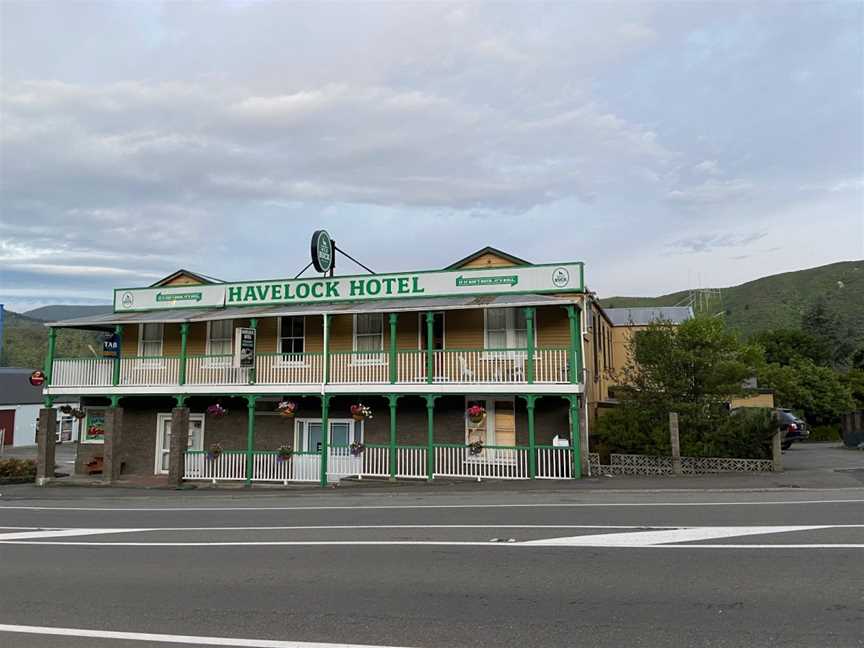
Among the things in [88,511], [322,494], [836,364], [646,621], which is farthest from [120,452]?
[836,364]

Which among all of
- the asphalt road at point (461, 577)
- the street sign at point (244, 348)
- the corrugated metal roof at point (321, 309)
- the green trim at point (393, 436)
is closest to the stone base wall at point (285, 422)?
the green trim at point (393, 436)

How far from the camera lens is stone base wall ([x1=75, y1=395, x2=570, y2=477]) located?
780 inches

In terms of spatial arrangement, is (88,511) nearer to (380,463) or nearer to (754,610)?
(380,463)

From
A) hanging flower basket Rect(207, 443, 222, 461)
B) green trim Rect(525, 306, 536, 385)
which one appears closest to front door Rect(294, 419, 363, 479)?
hanging flower basket Rect(207, 443, 222, 461)

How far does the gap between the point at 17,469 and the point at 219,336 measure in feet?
27.6

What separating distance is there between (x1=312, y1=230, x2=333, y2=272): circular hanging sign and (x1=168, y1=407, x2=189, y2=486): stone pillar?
7.23 m

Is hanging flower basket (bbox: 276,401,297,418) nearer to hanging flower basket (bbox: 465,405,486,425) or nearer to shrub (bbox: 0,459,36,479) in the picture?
hanging flower basket (bbox: 465,405,486,425)

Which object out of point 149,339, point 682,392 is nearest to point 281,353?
point 149,339

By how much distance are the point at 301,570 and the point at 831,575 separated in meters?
5.89

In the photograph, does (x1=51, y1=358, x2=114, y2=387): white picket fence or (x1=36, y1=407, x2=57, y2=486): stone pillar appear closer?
(x1=36, y1=407, x2=57, y2=486): stone pillar

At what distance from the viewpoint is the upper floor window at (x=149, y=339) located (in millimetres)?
24172

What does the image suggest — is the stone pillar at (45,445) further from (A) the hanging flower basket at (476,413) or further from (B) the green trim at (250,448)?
(A) the hanging flower basket at (476,413)

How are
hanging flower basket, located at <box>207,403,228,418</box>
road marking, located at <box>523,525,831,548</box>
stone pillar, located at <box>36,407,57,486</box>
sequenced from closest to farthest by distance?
road marking, located at <box>523,525,831,548</box>, hanging flower basket, located at <box>207,403,228,418</box>, stone pillar, located at <box>36,407,57,486</box>

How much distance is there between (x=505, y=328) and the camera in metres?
20.5
